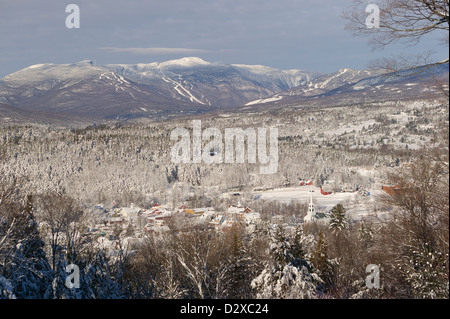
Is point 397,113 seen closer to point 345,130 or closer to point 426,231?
point 345,130

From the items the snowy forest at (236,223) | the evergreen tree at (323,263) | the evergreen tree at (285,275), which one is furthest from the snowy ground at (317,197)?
the evergreen tree at (285,275)

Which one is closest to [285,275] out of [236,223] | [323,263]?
[323,263]

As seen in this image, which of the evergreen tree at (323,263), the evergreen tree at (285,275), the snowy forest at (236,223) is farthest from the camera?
the evergreen tree at (323,263)

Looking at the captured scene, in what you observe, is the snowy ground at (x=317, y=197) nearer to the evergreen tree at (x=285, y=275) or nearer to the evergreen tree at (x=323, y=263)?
the evergreen tree at (x=323, y=263)

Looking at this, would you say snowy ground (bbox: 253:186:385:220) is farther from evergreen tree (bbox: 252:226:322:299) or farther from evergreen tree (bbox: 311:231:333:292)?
evergreen tree (bbox: 252:226:322:299)

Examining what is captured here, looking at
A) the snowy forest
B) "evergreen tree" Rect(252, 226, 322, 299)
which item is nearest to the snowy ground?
the snowy forest

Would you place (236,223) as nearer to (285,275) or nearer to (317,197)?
(285,275)

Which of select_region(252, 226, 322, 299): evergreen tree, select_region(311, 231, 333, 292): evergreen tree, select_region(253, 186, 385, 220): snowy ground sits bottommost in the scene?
select_region(253, 186, 385, 220): snowy ground

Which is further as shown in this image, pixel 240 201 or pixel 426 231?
pixel 240 201
